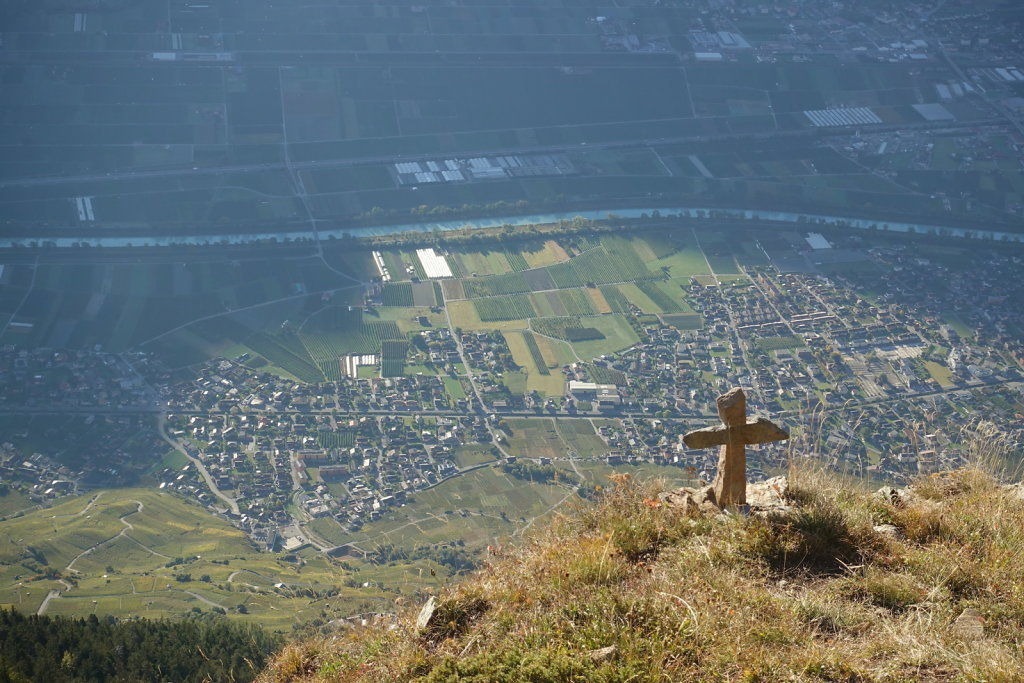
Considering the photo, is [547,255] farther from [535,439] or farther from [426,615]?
[426,615]

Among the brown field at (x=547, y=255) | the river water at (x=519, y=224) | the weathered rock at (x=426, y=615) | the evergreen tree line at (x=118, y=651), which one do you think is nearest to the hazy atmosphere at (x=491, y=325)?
the weathered rock at (x=426, y=615)

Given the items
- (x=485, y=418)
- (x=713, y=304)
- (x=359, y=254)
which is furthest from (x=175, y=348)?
(x=713, y=304)

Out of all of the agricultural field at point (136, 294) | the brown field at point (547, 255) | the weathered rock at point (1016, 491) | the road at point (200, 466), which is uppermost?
the weathered rock at point (1016, 491)

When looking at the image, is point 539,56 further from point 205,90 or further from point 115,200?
point 115,200

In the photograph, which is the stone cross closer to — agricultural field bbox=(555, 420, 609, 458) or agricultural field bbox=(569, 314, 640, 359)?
agricultural field bbox=(555, 420, 609, 458)

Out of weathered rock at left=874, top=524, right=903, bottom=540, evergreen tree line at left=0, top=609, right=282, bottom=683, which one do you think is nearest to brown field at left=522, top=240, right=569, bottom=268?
evergreen tree line at left=0, top=609, right=282, bottom=683

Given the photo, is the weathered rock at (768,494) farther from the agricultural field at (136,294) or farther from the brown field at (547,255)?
the brown field at (547,255)
